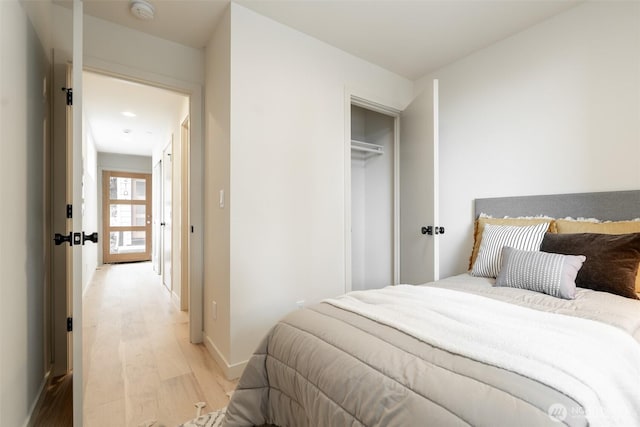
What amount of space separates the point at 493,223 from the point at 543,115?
0.88 m

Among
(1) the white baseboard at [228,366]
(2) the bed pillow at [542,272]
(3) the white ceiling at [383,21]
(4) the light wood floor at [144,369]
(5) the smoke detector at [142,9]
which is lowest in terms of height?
(4) the light wood floor at [144,369]

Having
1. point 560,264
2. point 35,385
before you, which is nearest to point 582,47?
point 560,264

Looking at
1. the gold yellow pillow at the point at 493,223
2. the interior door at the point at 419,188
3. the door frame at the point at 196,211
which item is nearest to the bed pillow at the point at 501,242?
the gold yellow pillow at the point at 493,223

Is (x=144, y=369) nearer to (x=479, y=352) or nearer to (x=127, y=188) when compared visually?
(x=479, y=352)

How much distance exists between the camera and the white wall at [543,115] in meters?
1.90

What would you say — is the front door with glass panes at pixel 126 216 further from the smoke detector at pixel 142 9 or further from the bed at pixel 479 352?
the bed at pixel 479 352

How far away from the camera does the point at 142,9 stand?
1998 mm

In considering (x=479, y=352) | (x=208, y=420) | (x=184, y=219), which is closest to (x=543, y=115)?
(x=479, y=352)

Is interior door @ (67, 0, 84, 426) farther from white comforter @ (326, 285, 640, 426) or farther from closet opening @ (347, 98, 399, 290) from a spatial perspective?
closet opening @ (347, 98, 399, 290)

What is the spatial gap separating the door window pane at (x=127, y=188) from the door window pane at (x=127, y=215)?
0.71ft

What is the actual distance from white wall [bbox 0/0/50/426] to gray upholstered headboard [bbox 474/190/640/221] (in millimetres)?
3037

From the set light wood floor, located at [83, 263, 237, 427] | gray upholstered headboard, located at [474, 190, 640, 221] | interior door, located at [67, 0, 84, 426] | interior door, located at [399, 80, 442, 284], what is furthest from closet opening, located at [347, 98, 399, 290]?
interior door, located at [67, 0, 84, 426]

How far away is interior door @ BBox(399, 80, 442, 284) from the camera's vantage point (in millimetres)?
2468

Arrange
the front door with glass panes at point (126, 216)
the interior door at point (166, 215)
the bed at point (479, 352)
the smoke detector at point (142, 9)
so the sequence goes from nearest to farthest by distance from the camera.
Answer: the bed at point (479, 352), the smoke detector at point (142, 9), the interior door at point (166, 215), the front door with glass panes at point (126, 216)
